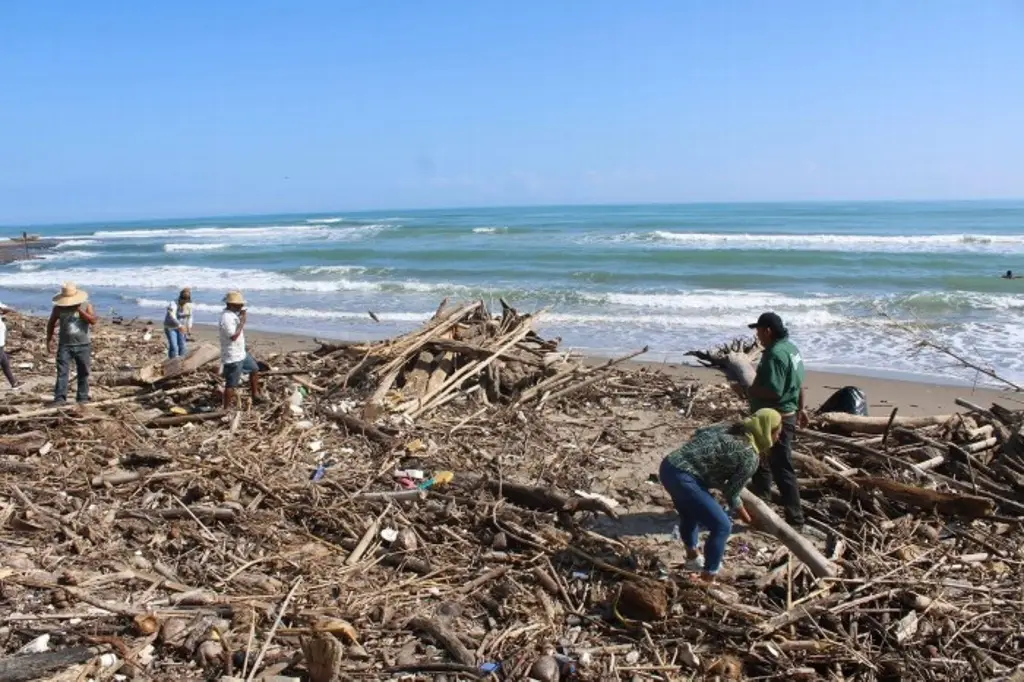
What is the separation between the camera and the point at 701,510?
4719mm

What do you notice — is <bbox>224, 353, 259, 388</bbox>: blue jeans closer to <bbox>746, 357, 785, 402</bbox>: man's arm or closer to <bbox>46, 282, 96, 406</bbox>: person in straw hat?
<bbox>46, 282, 96, 406</bbox>: person in straw hat

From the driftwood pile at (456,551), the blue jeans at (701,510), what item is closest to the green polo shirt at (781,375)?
the driftwood pile at (456,551)

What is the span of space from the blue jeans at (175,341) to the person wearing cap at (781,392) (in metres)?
9.20

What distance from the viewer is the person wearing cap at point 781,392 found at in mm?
5465

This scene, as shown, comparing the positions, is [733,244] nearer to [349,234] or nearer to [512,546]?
[349,234]

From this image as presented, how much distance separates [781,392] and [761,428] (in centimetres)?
68

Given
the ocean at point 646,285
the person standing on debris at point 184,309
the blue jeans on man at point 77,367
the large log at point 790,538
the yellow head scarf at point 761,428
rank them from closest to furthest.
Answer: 1. the large log at point 790,538
2. the yellow head scarf at point 761,428
3. the blue jeans on man at point 77,367
4. the person standing on debris at point 184,309
5. the ocean at point 646,285

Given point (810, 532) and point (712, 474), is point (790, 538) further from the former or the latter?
point (810, 532)

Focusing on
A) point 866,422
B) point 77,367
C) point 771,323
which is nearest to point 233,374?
point 77,367

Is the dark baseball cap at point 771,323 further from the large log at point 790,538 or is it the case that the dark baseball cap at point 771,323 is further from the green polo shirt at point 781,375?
the large log at point 790,538

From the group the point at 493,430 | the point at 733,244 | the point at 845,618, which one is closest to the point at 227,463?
the point at 493,430

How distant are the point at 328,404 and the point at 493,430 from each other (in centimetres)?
200

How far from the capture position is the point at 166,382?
9227 millimetres

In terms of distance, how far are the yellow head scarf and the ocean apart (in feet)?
8.02
